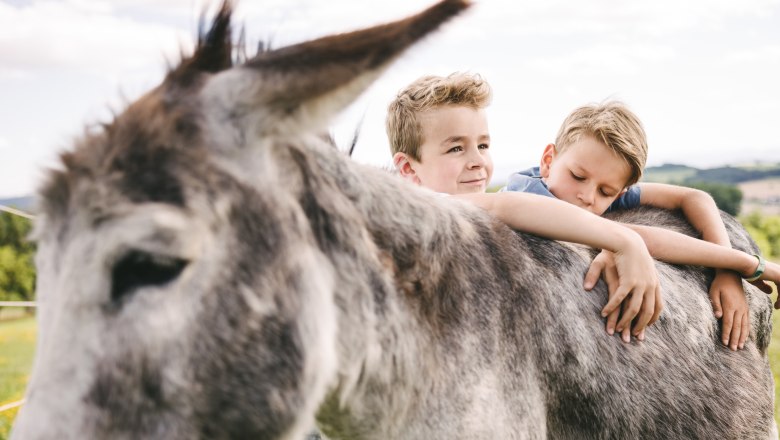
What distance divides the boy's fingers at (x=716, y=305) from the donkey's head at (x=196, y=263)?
2056 millimetres

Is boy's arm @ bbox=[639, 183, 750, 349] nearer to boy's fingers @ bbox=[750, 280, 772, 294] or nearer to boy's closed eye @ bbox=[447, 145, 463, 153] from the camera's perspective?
boy's fingers @ bbox=[750, 280, 772, 294]

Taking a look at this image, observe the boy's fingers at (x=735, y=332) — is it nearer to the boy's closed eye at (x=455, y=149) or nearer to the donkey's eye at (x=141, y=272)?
the boy's closed eye at (x=455, y=149)

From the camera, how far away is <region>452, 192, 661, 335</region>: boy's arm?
2457 millimetres

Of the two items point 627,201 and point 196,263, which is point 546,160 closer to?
point 627,201

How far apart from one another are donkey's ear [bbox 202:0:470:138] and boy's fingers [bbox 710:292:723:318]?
214cm

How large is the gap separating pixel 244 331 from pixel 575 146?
8.12 ft

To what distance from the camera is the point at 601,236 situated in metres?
2.53

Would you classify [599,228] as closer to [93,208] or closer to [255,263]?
[255,263]

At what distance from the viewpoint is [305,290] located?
173 centimetres

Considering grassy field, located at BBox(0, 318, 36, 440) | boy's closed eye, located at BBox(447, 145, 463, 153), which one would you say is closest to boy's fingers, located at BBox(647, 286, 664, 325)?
boy's closed eye, located at BBox(447, 145, 463, 153)

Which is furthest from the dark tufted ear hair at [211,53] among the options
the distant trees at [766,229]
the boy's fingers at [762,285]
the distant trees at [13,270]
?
the distant trees at [766,229]

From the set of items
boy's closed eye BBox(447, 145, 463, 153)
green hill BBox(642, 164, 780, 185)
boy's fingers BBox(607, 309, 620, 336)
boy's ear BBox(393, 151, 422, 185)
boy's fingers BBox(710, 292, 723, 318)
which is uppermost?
boy's closed eye BBox(447, 145, 463, 153)

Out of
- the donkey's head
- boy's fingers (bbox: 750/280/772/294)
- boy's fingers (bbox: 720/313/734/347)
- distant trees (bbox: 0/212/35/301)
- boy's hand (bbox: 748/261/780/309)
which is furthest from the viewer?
distant trees (bbox: 0/212/35/301)

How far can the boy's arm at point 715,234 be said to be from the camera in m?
2.97
